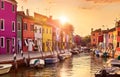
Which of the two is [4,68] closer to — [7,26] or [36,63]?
[36,63]

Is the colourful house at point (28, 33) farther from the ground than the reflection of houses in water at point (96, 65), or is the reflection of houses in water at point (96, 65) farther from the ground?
the colourful house at point (28, 33)

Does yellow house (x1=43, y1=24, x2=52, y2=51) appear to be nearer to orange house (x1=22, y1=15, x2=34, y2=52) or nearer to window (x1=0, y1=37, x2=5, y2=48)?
orange house (x1=22, y1=15, x2=34, y2=52)

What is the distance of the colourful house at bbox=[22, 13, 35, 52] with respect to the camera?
239ft

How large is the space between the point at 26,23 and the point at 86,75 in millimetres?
29878

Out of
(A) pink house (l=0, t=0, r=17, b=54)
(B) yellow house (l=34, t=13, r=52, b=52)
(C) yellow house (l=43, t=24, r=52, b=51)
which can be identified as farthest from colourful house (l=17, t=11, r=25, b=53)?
(C) yellow house (l=43, t=24, r=52, b=51)

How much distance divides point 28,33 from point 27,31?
1.08 metres

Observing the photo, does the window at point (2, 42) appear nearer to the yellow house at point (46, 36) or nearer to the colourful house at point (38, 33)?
the colourful house at point (38, 33)

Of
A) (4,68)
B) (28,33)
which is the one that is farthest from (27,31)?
(4,68)

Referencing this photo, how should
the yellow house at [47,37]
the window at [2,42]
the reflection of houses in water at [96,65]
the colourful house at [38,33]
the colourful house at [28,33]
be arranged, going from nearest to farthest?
the reflection of houses in water at [96,65] < the window at [2,42] < the colourful house at [28,33] < the colourful house at [38,33] < the yellow house at [47,37]

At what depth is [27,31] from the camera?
246 ft

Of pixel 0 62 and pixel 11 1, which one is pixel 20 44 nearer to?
pixel 11 1

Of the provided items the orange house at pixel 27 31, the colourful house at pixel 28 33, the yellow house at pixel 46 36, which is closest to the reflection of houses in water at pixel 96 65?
the colourful house at pixel 28 33

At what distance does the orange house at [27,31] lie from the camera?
7280cm

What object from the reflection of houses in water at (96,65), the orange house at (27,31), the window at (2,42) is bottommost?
the reflection of houses in water at (96,65)
